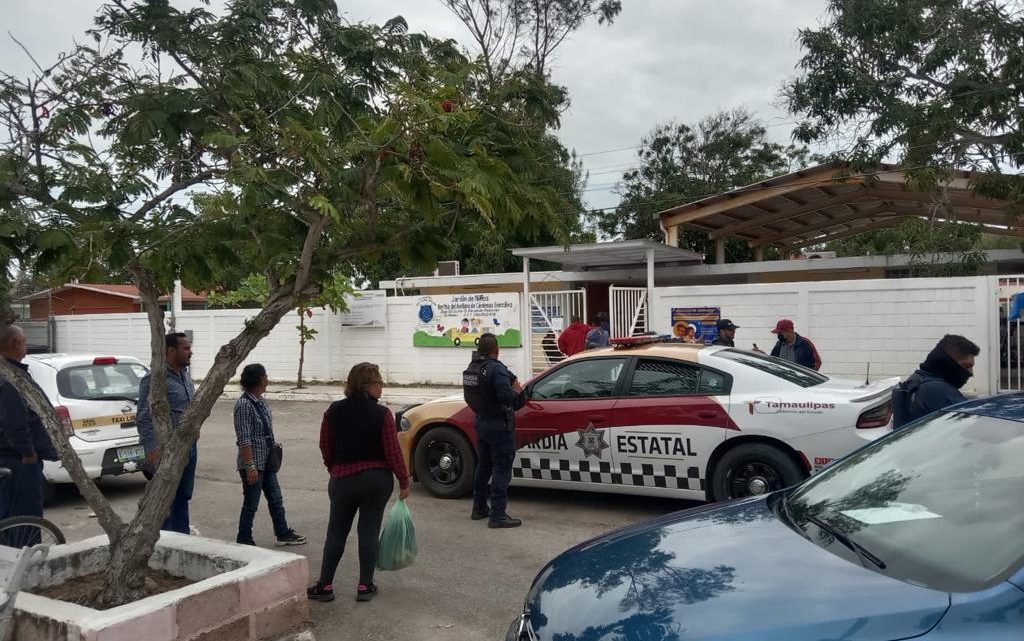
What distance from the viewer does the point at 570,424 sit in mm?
7070

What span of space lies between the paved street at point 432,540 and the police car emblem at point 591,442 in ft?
1.89

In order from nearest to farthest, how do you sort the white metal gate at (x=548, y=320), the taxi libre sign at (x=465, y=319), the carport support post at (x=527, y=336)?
the white metal gate at (x=548, y=320), the carport support post at (x=527, y=336), the taxi libre sign at (x=465, y=319)

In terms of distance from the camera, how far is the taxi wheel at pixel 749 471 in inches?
249

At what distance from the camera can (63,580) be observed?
4.80 metres

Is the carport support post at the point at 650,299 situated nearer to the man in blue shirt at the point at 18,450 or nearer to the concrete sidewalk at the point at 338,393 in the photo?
the concrete sidewalk at the point at 338,393

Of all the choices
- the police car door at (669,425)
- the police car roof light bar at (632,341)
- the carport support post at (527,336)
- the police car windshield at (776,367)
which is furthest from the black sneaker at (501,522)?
the carport support post at (527,336)

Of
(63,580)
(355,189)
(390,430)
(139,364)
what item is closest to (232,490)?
(139,364)

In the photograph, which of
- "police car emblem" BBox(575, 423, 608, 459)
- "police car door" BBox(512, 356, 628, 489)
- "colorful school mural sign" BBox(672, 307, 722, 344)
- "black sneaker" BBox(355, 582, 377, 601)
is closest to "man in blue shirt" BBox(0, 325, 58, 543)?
"black sneaker" BBox(355, 582, 377, 601)

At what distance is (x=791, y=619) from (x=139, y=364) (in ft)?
27.2

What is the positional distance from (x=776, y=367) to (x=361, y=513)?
3903 mm

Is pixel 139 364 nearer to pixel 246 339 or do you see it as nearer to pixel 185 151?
pixel 185 151

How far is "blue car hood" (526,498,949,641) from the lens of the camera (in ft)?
7.40

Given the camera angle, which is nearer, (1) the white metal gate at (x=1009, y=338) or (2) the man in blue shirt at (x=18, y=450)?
(2) the man in blue shirt at (x=18, y=450)

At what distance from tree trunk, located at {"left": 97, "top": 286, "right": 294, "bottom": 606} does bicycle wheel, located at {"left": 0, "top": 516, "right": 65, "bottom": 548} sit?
95 centimetres
